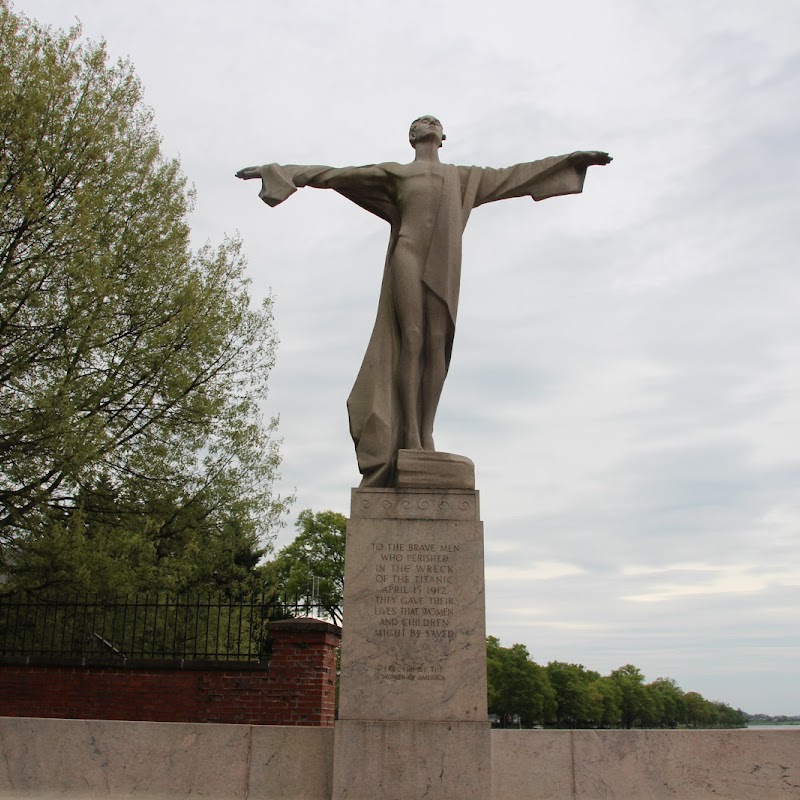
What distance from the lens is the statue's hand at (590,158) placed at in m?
8.24

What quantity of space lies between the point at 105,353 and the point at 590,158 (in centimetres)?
962

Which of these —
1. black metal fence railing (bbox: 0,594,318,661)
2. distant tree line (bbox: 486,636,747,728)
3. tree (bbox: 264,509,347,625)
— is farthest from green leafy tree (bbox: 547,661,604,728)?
Answer: black metal fence railing (bbox: 0,594,318,661)

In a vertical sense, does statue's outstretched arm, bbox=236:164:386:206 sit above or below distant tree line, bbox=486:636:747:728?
above

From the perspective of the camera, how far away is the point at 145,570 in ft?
47.2

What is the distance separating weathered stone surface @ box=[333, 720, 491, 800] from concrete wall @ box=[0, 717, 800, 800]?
1.39ft

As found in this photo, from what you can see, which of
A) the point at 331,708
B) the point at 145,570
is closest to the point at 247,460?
the point at 145,570

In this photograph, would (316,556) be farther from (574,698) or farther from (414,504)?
(414,504)

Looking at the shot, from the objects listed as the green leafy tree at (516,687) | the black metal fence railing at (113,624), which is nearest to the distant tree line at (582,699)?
the green leafy tree at (516,687)

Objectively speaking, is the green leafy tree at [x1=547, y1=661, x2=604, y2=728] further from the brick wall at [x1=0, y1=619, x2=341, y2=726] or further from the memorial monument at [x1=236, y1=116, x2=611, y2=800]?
the memorial monument at [x1=236, y1=116, x2=611, y2=800]

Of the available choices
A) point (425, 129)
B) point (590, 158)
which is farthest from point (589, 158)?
point (425, 129)

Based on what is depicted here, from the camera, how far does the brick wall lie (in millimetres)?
12266

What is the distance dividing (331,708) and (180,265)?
8392 mm

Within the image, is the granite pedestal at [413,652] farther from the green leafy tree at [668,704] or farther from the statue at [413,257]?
the green leafy tree at [668,704]

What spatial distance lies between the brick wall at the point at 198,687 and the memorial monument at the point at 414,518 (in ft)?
18.3
